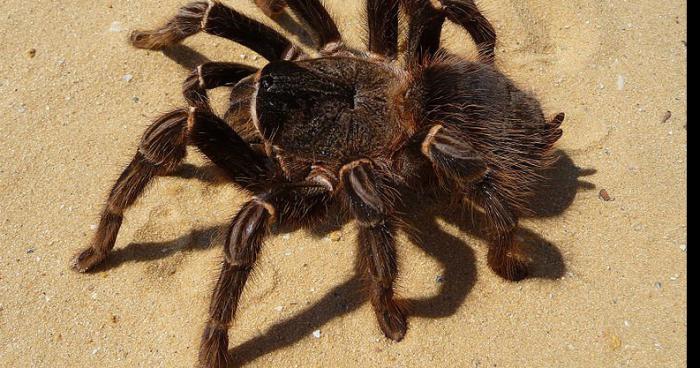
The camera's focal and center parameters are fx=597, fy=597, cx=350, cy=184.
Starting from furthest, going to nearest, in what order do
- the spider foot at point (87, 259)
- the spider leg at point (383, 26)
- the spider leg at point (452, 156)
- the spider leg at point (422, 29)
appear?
the spider leg at point (383, 26), the spider leg at point (422, 29), the spider foot at point (87, 259), the spider leg at point (452, 156)

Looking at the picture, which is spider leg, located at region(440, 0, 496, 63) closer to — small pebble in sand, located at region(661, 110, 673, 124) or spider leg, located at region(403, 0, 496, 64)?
spider leg, located at region(403, 0, 496, 64)

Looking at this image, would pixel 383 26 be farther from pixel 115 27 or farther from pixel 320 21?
pixel 115 27

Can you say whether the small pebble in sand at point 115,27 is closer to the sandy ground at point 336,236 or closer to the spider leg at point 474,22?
the sandy ground at point 336,236

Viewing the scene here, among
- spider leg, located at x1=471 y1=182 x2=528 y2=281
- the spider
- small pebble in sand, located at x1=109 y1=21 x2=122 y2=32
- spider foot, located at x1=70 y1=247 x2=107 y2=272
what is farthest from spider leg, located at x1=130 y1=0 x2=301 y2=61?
spider leg, located at x1=471 y1=182 x2=528 y2=281

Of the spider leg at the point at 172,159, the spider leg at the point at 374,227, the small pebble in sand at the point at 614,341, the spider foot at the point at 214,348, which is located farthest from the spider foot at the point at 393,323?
the small pebble in sand at the point at 614,341

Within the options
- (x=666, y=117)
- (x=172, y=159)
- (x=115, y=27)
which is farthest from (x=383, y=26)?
(x=115, y=27)
